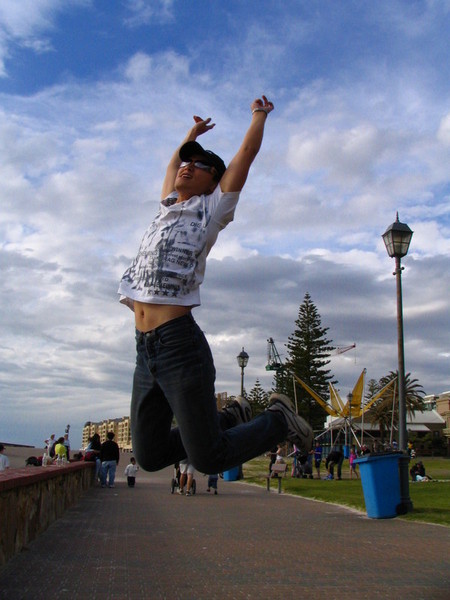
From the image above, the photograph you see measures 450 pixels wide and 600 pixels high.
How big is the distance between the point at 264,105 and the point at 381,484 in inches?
358

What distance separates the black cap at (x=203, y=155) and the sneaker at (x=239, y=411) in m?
1.53

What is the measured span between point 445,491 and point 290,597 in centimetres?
1468

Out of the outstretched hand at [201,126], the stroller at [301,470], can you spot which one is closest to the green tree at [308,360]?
the stroller at [301,470]

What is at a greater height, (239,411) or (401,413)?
(401,413)

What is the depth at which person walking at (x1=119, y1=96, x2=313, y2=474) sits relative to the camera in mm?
3441

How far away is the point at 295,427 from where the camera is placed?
4.07 m

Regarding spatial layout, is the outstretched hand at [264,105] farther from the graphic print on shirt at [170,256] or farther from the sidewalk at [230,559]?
the sidewalk at [230,559]

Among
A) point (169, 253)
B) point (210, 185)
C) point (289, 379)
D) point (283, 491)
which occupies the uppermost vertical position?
point (289, 379)

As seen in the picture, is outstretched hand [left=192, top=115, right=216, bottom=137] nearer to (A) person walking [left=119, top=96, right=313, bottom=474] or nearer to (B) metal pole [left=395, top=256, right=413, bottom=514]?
(A) person walking [left=119, top=96, right=313, bottom=474]

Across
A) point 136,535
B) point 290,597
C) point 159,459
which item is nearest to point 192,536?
point 136,535

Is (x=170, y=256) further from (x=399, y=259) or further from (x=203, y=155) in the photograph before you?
(x=399, y=259)

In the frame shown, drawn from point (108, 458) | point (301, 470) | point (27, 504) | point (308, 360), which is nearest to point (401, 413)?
point (27, 504)

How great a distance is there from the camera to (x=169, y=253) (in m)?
3.68

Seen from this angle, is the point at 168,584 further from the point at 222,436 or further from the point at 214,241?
the point at 214,241
